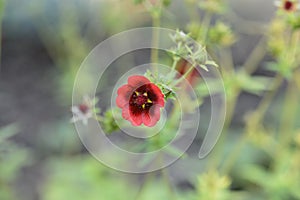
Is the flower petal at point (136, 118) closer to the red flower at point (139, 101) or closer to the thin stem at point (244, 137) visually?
the red flower at point (139, 101)

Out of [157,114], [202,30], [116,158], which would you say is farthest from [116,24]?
[157,114]

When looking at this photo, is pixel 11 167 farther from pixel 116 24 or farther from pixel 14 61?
pixel 14 61

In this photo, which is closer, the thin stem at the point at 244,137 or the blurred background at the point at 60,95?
the thin stem at the point at 244,137

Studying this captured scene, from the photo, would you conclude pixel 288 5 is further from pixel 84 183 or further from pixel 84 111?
pixel 84 183

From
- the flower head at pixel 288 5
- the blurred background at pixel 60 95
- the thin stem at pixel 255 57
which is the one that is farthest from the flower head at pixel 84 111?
the thin stem at pixel 255 57

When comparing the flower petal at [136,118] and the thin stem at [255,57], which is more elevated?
the thin stem at [255,57]

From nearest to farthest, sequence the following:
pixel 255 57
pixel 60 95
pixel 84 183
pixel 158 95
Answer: pixel 158 95, pixel 84 183, pixel 60 95, pixel 255 57

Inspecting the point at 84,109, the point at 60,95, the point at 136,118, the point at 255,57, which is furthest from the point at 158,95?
the point at 255,57
